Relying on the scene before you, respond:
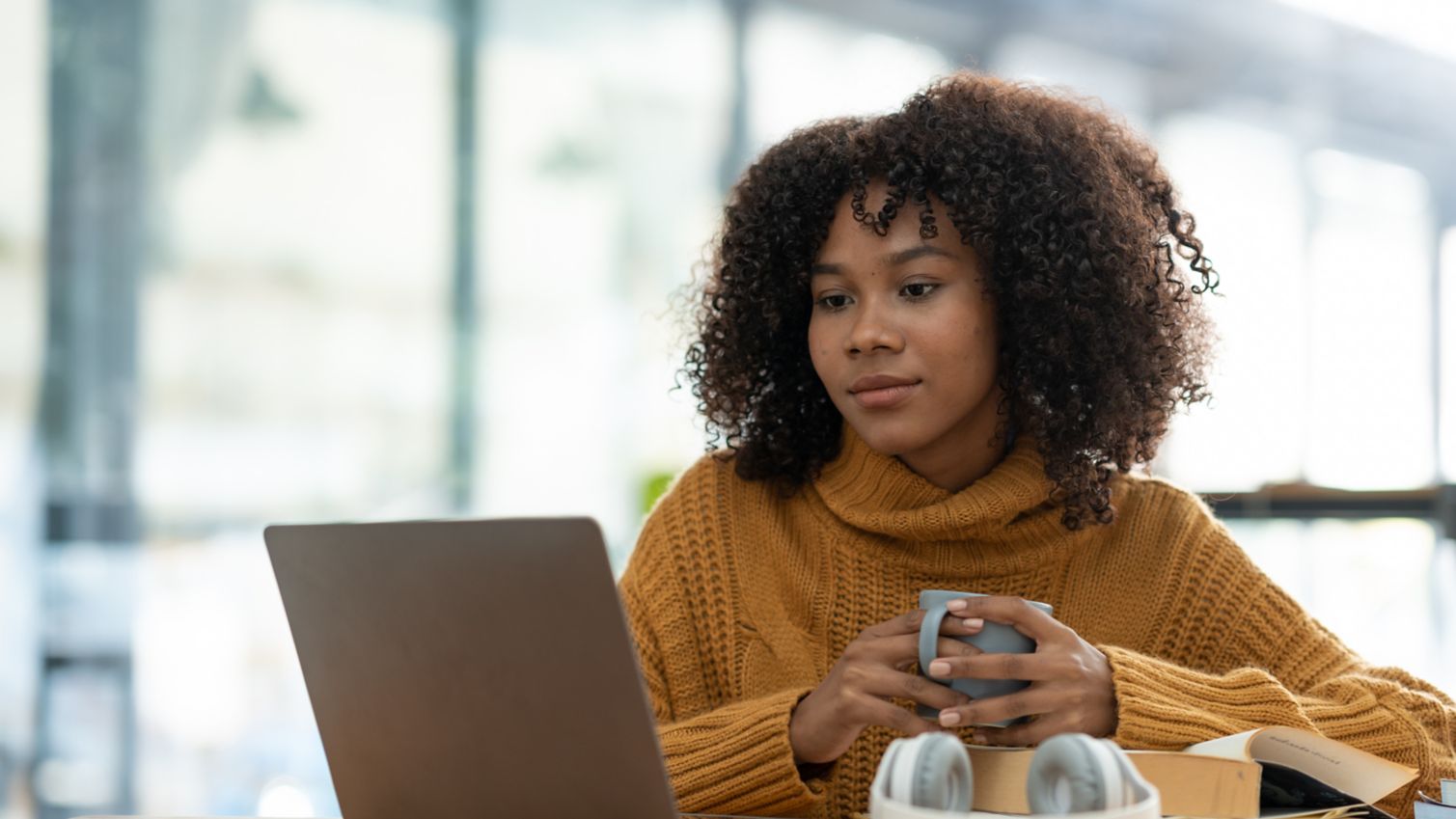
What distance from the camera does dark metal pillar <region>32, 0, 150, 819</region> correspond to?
8.87 ft

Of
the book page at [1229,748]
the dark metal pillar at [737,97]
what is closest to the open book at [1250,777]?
the book page at [1229,748]

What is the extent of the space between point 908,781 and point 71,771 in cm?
258

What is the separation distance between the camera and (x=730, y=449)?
1.49 meters

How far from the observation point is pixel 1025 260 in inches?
50.6

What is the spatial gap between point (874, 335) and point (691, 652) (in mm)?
387

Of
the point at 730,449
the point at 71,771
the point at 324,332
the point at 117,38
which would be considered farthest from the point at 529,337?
the point at 730,449

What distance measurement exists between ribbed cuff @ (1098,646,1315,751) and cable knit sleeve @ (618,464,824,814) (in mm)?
262

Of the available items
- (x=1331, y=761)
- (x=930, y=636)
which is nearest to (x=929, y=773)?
(x=930, y=636)

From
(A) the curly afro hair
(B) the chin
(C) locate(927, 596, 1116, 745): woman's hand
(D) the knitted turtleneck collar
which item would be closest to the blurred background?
(A) the curly afro hair

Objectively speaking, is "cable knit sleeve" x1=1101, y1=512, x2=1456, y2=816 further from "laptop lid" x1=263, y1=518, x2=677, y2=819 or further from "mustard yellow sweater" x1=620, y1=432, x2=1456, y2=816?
"laptop lid" x1=263, y1=518, x2=677, y2=819

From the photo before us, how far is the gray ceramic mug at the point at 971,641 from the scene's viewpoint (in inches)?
37.9

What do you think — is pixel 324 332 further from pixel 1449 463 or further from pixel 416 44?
pixel 1449 463

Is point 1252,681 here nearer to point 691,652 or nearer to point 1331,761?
point 1331,761

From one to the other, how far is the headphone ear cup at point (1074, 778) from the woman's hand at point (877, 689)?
0.83 ft
